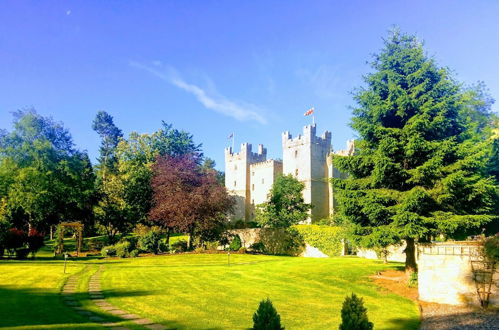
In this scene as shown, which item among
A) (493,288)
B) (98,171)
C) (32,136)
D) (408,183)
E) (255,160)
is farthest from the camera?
(255,160)

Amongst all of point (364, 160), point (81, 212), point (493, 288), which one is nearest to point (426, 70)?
point (364, 160)

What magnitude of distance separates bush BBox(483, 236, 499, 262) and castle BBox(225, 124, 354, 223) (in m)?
37.0

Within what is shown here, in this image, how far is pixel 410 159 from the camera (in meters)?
16.9

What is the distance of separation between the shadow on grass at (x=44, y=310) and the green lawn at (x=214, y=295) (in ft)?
0.07

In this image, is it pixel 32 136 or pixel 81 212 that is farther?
pixel 81 212

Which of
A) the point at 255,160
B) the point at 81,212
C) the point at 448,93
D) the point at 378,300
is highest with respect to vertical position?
the point at 255,160

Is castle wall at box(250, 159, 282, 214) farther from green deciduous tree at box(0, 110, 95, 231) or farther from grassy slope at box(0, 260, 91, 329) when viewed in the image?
grassy slope at box(0, 260, 91, 329)

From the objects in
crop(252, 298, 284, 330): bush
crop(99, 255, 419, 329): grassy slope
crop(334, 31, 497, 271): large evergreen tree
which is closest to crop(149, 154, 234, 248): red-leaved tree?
crop(99, 255, 419, 329): grassy slope

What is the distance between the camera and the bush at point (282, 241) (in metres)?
35.6

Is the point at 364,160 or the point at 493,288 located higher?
the point at 364,160

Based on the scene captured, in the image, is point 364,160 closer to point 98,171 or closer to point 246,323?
point 246,323

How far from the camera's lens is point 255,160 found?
64.3m

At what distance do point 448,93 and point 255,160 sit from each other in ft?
156

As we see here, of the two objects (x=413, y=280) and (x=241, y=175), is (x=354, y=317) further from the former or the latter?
(x=241, y=175)
